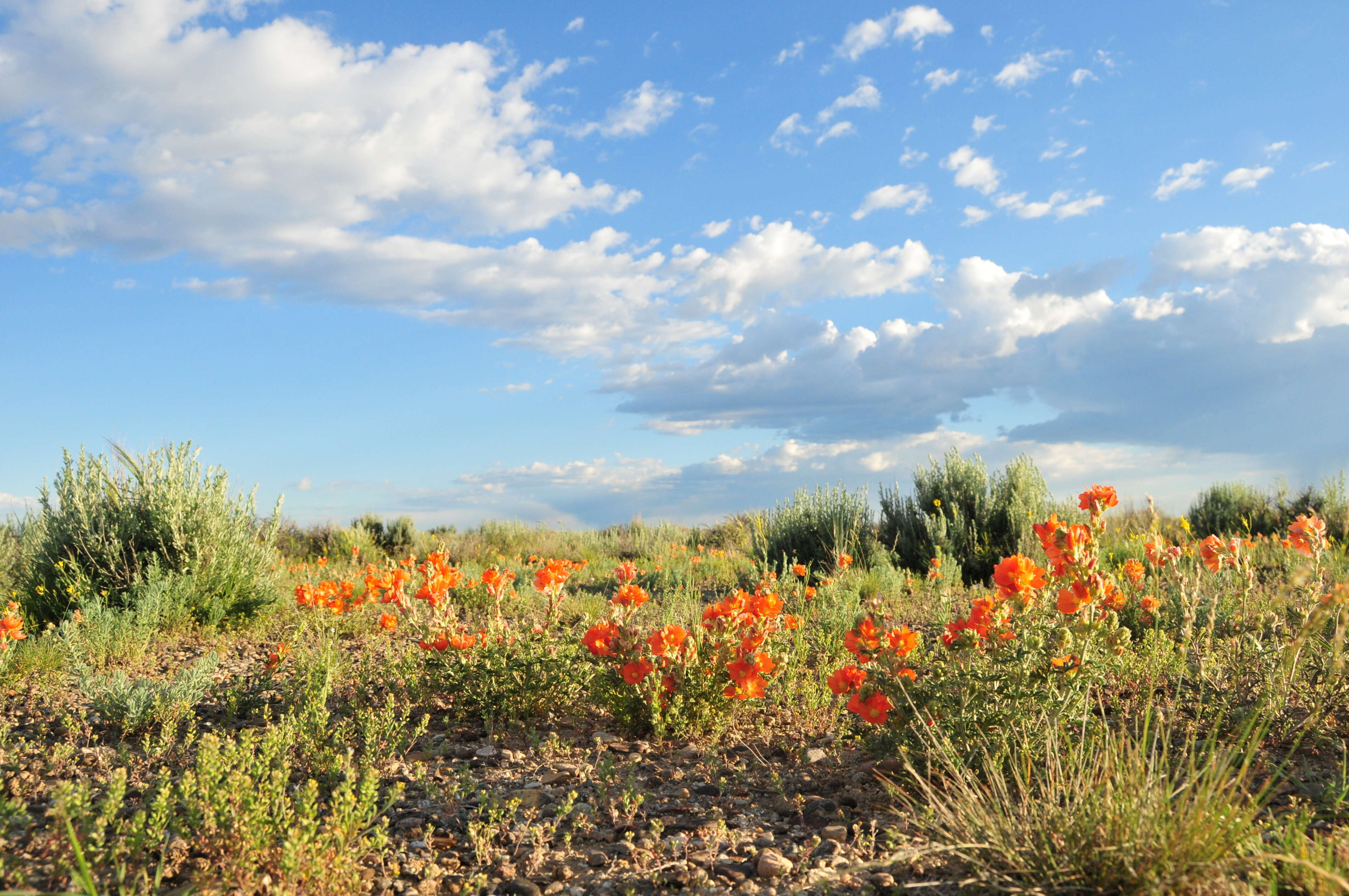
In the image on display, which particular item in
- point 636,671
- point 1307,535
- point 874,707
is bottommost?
point 874,707

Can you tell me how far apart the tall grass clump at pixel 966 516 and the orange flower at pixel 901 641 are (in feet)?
22.2

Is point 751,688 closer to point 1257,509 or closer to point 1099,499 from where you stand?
point 1099,499

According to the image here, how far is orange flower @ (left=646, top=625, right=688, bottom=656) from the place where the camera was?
3484mm

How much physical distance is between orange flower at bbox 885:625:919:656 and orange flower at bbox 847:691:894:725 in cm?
19

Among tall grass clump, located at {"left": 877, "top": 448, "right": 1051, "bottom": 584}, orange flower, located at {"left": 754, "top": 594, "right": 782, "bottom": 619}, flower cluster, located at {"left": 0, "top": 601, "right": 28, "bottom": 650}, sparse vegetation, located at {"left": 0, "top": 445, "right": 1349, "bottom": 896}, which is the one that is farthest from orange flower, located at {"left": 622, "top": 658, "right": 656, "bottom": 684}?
tall grass clump, located at {"left": 877, "top": 448, "right": 1051, "bottom": 584}

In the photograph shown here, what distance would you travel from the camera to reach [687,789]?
3271 millimetres

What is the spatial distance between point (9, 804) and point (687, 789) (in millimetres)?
2232

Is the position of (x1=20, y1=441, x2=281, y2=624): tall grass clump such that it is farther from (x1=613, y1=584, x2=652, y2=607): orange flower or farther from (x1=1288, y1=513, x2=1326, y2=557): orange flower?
(x1=1288, y1=513, x2=1326, y2=557): orange flower

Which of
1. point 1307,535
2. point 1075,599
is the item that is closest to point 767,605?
point 1075,599

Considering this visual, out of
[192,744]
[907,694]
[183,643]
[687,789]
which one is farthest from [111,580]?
[907,694]

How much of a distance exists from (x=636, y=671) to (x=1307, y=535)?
2927mm

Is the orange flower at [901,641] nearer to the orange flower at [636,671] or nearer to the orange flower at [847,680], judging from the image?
the orange flower at [847,680]

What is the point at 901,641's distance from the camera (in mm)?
3299

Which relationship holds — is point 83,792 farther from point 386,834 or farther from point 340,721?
point 340,721
